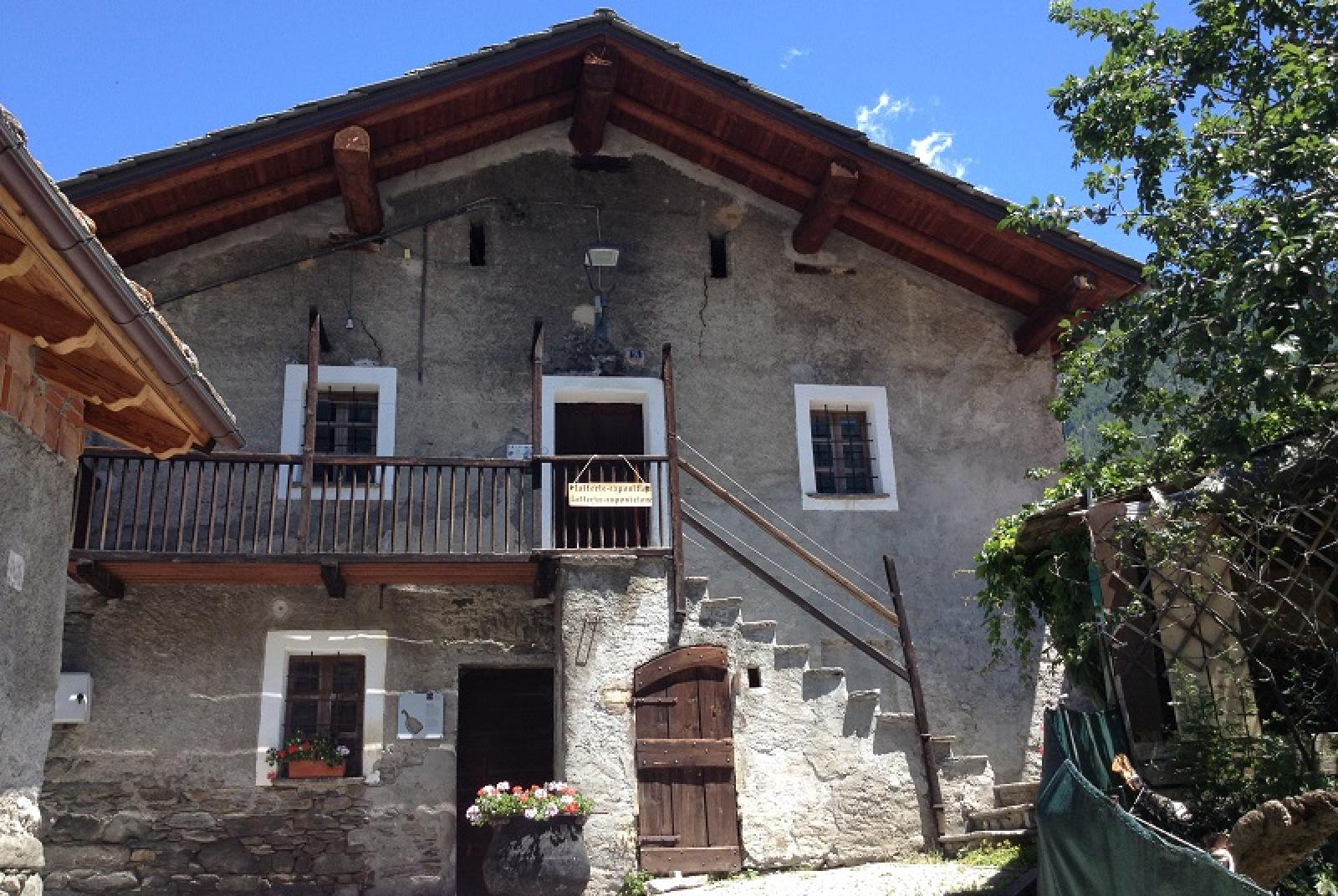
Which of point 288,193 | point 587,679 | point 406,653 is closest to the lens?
point 587,679

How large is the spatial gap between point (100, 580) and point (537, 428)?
134 inches

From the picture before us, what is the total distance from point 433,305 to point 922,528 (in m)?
4.77

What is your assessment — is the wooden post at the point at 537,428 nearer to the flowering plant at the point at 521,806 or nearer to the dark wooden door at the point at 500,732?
the dark wooden door at the point at 500,732

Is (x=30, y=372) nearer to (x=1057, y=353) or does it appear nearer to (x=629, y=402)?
(x=629, y=402)

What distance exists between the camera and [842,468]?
12.2 metres

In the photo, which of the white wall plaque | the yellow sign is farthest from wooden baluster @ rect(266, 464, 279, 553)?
the yellow sign

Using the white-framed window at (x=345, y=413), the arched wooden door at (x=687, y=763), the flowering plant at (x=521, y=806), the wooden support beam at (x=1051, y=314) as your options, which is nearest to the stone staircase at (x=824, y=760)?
the arched wooden door at (x=687, y=763)

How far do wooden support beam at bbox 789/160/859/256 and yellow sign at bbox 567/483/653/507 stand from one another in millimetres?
3339

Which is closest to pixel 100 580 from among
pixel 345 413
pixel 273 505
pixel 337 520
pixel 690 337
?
pixel 273 505

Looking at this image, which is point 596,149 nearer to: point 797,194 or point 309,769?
point 797,194

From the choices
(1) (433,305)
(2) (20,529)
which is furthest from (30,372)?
(1) (433,305)

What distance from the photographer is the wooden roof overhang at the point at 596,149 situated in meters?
10.8

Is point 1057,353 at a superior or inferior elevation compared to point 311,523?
superior

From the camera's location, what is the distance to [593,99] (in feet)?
38.7
